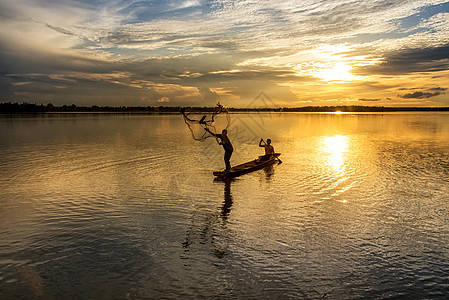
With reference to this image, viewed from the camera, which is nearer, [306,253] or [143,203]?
[306,253]

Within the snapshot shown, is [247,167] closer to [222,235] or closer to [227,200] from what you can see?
[227,200]

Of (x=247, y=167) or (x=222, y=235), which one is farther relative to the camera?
(x=247, y=167)

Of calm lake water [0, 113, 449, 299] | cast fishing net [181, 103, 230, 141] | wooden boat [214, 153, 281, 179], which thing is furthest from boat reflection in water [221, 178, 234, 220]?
cast fishing net [181, 103, 230, 141]

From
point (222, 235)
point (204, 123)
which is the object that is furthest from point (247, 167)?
point (222, 235)

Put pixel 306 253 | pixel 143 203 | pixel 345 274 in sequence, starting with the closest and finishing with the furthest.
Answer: pixel 345 274 < pixel 306 253 < pixel 143 203

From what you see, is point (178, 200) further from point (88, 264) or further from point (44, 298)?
point (44, 298)

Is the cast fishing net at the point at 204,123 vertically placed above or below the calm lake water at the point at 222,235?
above

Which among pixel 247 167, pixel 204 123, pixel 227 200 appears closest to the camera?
pixel 227 200

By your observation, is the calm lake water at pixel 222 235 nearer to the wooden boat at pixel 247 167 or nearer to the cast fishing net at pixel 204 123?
the wooden boat at pixel 247 167

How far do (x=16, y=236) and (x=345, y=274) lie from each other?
31.2 feet

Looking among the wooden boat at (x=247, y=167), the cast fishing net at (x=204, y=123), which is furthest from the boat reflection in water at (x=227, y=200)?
the cast fishing net at (x=204, y=123)

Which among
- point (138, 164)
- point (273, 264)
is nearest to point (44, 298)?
point (273, 264)

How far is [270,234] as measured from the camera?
10258mm

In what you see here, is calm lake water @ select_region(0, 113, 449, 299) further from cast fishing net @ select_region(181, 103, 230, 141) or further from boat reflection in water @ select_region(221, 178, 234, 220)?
cast fishing net @ select_region(181, 103, 230, 141)
